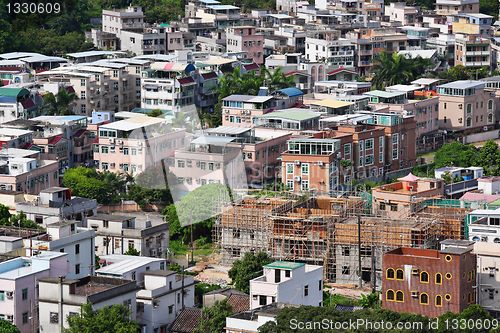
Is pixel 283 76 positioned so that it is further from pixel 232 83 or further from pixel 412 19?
pixel 412 19

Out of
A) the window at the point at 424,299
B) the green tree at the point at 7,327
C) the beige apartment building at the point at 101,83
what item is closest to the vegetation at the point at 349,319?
the window at the point at 424,299

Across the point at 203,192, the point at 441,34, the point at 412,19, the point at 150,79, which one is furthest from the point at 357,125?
the point at 412,19

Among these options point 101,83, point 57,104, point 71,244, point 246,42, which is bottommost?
point 71,244

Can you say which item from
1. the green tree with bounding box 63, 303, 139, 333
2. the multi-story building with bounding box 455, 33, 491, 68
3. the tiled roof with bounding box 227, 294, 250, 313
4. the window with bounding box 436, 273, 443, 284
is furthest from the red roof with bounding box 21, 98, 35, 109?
the multi-story building with bounding box 455, 33, 491, 68

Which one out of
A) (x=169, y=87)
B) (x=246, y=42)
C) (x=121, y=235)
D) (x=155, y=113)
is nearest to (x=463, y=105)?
(x=169, y=87)

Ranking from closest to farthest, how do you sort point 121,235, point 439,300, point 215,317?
point 215,317 < point 439,300 < point 121,235

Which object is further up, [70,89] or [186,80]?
[186,80]

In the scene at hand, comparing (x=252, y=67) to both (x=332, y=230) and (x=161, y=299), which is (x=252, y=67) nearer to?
(x=332, y=230)

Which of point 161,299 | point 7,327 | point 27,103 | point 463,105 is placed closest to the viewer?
point 7,327
